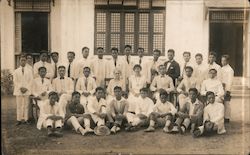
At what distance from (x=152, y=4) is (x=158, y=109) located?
4.06ft

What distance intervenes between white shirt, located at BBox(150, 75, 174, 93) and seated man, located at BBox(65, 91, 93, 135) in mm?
872

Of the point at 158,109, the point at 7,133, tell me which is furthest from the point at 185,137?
the point at 7,133

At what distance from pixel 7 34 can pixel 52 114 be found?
105 cm

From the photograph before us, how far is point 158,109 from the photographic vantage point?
5.76 meters

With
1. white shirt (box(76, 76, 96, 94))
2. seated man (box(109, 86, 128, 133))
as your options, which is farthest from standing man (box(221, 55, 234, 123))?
white shirt (box(76, 76, 96, 94))

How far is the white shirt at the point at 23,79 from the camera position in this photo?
5637 millimetres

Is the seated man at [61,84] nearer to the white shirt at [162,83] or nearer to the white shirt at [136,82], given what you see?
the white shirt at [136,82]

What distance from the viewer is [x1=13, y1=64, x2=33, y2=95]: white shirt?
18.5 feet

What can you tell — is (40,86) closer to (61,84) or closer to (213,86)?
(61,84)

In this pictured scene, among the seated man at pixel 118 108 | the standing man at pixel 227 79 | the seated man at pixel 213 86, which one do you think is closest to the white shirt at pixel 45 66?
the seated man at pixel 118 108

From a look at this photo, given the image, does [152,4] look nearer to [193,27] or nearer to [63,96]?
[193,27]

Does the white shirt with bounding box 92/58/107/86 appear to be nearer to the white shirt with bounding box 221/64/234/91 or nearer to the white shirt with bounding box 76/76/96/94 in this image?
the white shirt with bounding box 76/76/96/94

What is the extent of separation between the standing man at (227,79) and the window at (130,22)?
2.55 feet

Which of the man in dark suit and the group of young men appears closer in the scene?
the group of young men
